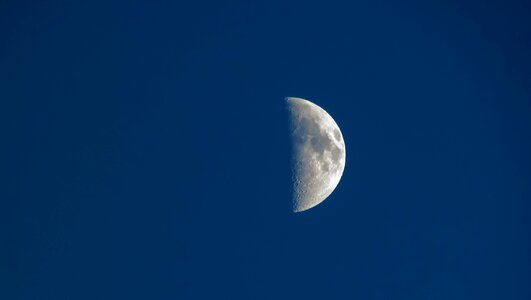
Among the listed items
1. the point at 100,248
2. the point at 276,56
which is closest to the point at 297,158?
the point at 276,56

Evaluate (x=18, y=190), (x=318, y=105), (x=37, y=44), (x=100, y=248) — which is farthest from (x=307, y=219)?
(x=37, y=44)

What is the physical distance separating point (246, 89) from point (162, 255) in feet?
5.80

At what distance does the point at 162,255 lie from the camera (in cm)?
502

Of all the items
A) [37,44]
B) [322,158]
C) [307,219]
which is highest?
[37,44]

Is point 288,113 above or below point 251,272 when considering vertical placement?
above

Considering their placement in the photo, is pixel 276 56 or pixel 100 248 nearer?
pixel 100 248

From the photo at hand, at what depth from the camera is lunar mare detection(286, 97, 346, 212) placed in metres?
4.95

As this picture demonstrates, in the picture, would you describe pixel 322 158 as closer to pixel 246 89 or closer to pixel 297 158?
pixel 297 158

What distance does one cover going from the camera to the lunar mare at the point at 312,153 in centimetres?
495

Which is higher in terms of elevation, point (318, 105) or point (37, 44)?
point (37, 44)

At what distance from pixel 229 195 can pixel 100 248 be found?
129cm

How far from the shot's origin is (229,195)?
16.3 ft

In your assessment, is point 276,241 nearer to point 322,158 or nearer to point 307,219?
point 307,219

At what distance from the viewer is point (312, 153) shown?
5.01m
